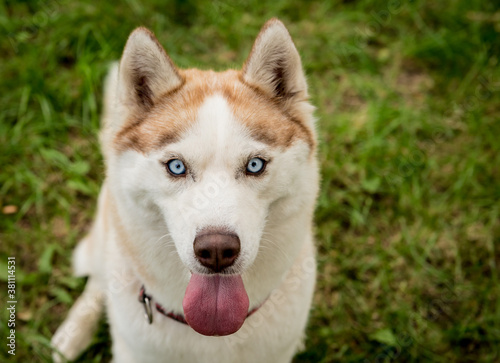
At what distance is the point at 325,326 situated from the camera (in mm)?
3545

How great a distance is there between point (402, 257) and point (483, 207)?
926 mm

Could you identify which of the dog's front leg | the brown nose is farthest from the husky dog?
the dog's front leg

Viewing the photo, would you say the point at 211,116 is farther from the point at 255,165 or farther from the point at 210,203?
the point at 210,203

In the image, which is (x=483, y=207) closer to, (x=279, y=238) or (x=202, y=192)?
(x=279, y=238)

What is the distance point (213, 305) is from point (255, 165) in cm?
70

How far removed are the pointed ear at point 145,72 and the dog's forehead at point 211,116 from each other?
0.06 metres

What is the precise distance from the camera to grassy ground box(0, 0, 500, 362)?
3521mm

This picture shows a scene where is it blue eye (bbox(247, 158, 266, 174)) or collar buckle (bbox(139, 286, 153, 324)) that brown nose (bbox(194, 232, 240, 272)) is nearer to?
blue eye (bbox(247, 158, 266, 174))

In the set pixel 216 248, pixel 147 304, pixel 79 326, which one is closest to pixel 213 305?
pixel 216 248

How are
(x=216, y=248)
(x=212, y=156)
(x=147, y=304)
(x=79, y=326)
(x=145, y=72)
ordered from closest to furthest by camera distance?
(x=216, y=248)
(x=212, y=156)
(x=145, y=72)
(x=147, y=304)
(x=79, y=326)

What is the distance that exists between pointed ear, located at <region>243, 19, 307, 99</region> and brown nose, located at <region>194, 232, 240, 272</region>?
87 centimetres

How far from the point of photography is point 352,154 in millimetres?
4273

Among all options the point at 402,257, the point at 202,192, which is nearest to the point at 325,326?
the point at 402,257

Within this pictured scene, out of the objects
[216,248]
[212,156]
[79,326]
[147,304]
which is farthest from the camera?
[79,326]
